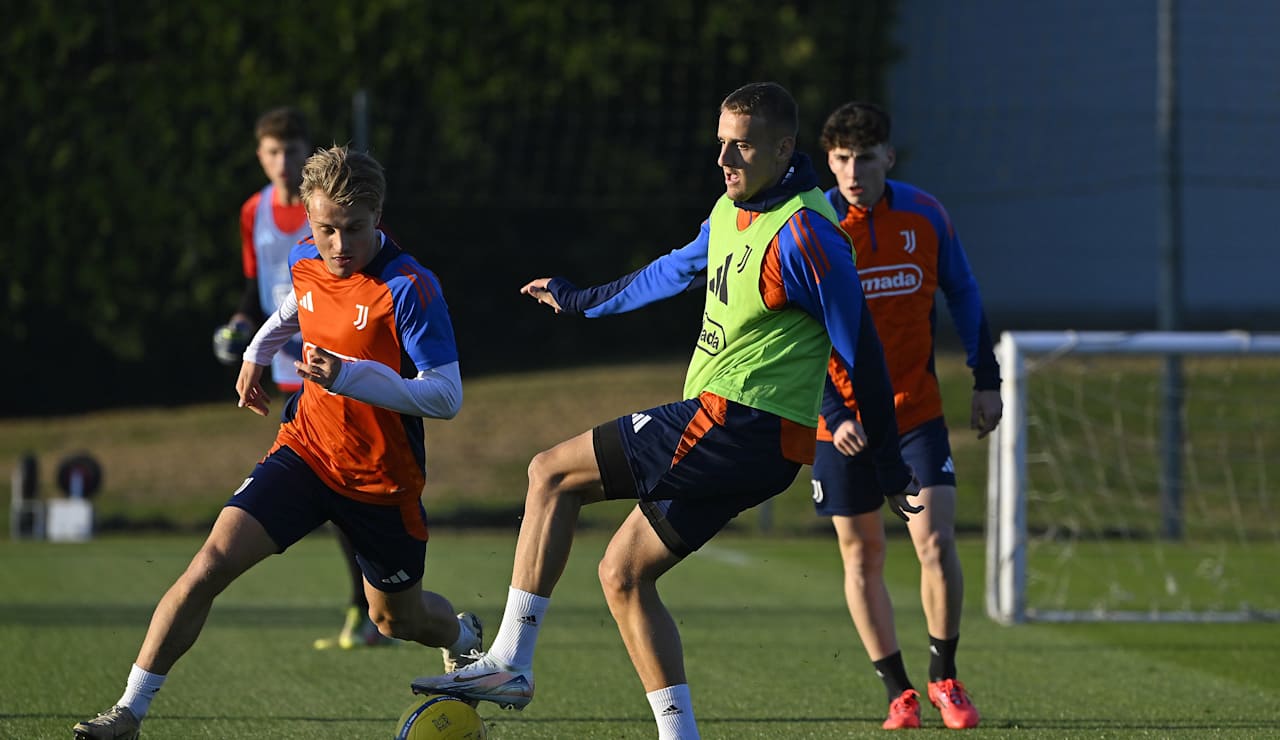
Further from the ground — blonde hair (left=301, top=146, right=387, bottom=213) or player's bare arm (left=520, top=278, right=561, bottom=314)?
blonde hair (left=301, top=146, right=387, bottom=213)

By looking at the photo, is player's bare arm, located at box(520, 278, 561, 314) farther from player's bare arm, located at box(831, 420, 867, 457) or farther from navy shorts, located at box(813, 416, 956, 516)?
navy shorts, located at box(813, 416, 956, 516)

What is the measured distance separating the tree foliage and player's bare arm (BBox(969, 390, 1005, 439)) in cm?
1093

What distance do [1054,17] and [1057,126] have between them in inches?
67.4

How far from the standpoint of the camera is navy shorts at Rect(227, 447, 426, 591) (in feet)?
15.6

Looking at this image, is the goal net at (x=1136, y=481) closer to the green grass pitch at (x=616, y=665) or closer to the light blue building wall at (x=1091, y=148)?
the green grass pitch at (x=616, y=665)

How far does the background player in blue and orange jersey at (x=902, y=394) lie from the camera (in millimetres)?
5738

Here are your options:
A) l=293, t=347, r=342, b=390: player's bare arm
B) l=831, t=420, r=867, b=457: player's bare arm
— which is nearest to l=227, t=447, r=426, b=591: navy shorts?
l=293, t=347, r=342, b=390: player's bare arm

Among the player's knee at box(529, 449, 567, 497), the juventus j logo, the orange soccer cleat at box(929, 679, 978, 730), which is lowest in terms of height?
the orange soccer cleat at box(929, 679, 978, 730)

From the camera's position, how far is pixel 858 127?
5719mm

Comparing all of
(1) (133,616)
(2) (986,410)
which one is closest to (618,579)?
(2) (986,410)

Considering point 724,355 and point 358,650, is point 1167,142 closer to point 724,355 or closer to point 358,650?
point 358,650

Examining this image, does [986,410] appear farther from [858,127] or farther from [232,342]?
[232,342]

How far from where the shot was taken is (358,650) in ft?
24.2

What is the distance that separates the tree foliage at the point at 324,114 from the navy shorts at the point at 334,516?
12.2 meters
